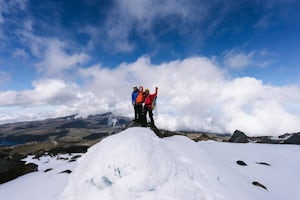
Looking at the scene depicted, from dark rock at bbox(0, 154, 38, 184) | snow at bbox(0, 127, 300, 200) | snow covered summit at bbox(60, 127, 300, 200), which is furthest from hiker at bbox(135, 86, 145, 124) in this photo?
dark rock at bbox(0, 154, 38, 184)

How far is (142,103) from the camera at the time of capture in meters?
22.3

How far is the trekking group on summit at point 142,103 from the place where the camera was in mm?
21328

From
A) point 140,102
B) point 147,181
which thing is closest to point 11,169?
point 140,102

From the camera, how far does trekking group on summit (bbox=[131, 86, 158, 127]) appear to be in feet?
70.0

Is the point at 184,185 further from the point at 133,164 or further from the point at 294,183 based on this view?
the point at 294,183

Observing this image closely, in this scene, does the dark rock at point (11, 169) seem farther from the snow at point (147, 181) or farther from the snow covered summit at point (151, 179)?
the snow covered summit at point (151, 179)

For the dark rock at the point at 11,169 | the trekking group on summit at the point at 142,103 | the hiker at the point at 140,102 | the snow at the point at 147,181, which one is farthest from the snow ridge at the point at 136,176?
the dark rock at the point at 11,169

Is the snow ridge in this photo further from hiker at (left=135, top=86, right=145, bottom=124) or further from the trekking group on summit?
hiker at (left=135, top=86, right=145, bottom=124)

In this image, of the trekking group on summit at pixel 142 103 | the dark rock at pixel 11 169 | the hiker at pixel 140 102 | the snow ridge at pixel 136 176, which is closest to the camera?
the snow ridge at pixel 136 176

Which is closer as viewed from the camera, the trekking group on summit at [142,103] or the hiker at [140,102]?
the trekking group on summit at [142,103]

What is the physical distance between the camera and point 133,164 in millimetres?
9344

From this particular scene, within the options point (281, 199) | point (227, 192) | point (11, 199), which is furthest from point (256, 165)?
point (11, 199)

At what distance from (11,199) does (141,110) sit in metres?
14.2

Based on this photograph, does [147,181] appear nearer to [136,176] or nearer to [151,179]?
[151,179]
